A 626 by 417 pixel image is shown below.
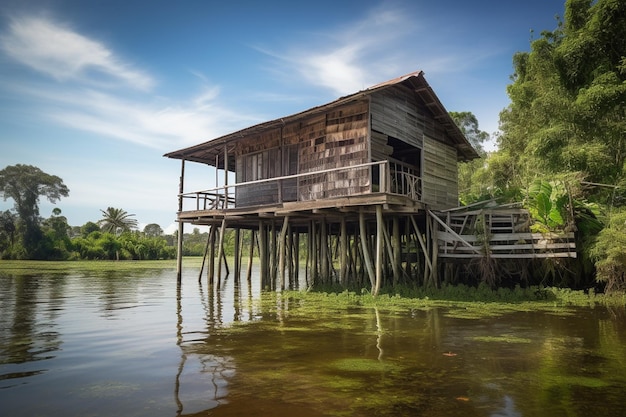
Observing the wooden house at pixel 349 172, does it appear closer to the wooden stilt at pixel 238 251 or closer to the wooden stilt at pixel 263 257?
the wooden stilt at pixel 263 257

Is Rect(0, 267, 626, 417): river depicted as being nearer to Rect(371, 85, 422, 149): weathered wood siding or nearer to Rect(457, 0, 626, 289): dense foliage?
Answer: Rect(457, 0, 626, 289): dense foliage

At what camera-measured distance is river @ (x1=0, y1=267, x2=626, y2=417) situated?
443 cm

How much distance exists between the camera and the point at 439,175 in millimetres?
16828

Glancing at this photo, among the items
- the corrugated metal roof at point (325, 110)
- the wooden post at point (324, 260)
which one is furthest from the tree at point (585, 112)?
the wooden post at point (324, 260)

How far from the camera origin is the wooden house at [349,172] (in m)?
13.7

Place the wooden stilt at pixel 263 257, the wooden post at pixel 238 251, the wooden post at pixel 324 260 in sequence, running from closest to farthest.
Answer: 1. the wooden post at pixel 324 260
2. the wooden stilt at pixel 263 257
3. the wooden post at pixel 238 251

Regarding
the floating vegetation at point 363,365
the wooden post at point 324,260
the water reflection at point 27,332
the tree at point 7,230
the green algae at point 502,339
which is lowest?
the green algae at point 502,339

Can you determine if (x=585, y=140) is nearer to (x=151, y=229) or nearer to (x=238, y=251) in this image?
(x=238, y=251)

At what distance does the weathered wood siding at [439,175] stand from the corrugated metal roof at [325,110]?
839mm

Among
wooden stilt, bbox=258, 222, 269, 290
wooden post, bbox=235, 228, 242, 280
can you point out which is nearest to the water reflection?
wooden stilt, bbox=258, 222, 269, 290

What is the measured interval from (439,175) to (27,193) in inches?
1977

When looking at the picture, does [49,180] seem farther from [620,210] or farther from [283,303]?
[620,210]

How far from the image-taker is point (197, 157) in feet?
66.0

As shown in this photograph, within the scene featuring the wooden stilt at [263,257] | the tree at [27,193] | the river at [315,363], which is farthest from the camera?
the tree at [27,193]
